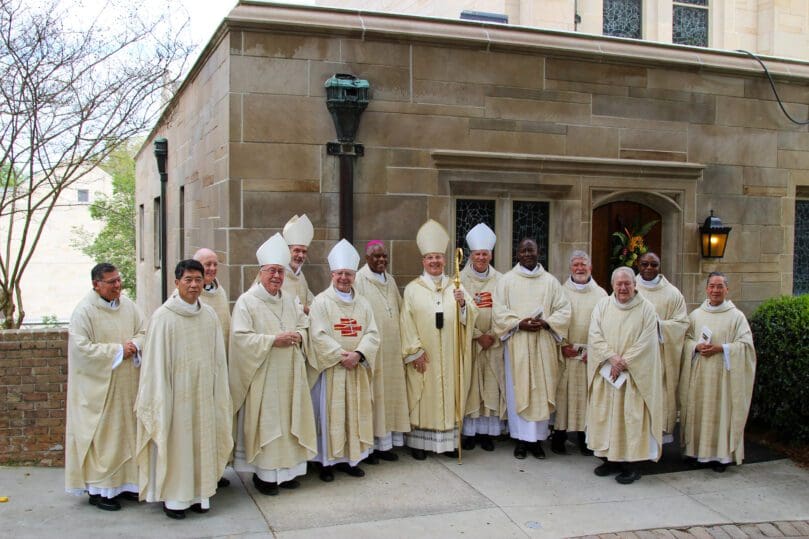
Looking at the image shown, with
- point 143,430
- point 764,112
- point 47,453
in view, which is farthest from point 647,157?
point 47,453

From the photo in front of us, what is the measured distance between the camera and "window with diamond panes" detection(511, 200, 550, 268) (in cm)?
886

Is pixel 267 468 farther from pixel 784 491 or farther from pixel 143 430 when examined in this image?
pixel 784 491

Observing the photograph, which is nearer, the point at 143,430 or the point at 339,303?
the point at 143,430

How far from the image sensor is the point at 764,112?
382 inches

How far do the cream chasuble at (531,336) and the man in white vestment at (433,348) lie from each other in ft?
1.23

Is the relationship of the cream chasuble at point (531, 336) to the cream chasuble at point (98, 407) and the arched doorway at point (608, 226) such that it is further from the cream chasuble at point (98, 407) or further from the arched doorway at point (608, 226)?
the cream chasuble at point (98, 407)

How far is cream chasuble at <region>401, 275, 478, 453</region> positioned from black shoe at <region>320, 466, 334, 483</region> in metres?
0.95

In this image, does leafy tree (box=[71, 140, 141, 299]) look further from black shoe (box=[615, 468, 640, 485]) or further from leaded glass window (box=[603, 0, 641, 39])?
black shoe (box=[615, 468, 640, 485])

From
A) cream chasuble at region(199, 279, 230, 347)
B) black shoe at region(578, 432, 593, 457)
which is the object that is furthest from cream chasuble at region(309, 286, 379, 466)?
black shoe at region(578, 432, 593, 457)

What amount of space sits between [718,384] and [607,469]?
51.2 inches

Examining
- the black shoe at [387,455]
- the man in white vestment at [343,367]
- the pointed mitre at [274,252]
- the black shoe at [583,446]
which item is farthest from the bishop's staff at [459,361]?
the pointed mitre at [274,252]

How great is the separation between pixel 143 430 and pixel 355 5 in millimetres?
12315

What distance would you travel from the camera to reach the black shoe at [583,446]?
759 centimetres

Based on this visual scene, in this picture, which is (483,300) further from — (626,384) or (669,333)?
(669,333)
